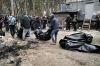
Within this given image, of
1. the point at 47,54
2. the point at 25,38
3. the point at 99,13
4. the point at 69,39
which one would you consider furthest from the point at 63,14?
the point at 47,54

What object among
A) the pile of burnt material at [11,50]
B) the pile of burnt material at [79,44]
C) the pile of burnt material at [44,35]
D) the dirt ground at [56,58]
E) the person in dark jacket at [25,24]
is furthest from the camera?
the person in dark jacket at [25,24]

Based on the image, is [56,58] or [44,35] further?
[44,35]

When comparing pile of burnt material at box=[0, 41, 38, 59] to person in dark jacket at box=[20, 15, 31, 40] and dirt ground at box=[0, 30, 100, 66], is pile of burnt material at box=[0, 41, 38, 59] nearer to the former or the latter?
dirt ground at box=[0, 30, 100, 66]

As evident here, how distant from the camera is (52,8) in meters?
55.0

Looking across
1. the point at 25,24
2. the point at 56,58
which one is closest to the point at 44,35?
the point at 25,24

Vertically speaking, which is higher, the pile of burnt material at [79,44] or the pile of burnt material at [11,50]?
the pile of burnt material at [79,44]

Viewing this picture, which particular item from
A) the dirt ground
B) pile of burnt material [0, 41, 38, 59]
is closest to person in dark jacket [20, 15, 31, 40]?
pile of burnt material [0, 41, 38, 59]

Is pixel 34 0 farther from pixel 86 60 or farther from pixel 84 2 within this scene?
pixel 86 60

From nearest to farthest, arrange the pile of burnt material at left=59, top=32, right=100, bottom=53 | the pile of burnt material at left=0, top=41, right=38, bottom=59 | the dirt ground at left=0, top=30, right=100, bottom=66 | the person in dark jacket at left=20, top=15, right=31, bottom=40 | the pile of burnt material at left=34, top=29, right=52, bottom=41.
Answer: the dirt ground at left=0, top=30, right=100, bottom=66, the pile of burnt material at left=0, top=41, right=38, bottom=59, the pile of burnt material at left=59, top=32, right=100, bottom=53, the pile of burnt material at left=34, top=29, right=52, bottom=41, the person in dark jacket at left=20, top=15, right=31, bottom=40

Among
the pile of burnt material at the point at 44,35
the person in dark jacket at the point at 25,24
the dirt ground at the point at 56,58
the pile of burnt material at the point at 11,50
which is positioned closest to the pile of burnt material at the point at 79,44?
the dirt ground at the point at 56,58

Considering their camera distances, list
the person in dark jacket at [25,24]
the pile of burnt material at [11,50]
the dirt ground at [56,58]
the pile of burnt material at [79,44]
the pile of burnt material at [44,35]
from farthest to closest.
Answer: the person in dark jacket at [25,24], the pile of burnt material at [44,35], the pile of burnt material at [79,44], the pile of burnt material at [11,50], the dirt ground at [56,58]

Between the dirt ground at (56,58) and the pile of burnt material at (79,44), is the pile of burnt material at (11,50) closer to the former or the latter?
the dirt ground at (56,58)

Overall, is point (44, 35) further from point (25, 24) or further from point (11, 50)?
point (11, 50)

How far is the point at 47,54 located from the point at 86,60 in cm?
177
